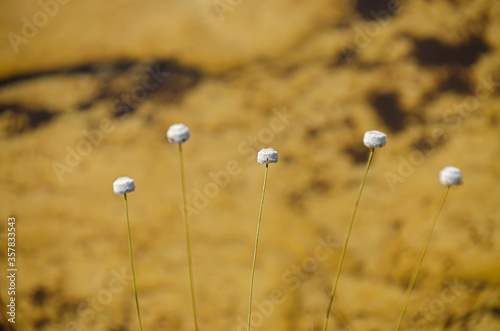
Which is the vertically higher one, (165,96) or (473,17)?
(473,17)

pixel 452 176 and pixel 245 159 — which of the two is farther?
pixel 245 159

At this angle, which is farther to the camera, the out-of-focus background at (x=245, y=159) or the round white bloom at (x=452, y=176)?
the out-of-focus background at (x=245, y=159)

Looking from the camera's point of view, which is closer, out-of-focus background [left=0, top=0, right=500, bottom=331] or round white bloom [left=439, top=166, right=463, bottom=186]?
round white bloom [left=439, top=166, right=463, bottom=186]

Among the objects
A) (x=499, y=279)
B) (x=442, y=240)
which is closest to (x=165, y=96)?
(x=442, y=240)

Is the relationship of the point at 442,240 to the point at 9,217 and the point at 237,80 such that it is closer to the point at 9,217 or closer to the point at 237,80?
the point at 237,80

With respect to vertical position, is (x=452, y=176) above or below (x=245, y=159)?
below

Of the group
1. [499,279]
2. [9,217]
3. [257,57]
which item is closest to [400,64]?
[257,57]

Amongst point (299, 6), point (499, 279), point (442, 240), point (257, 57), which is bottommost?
point (499, 279)
